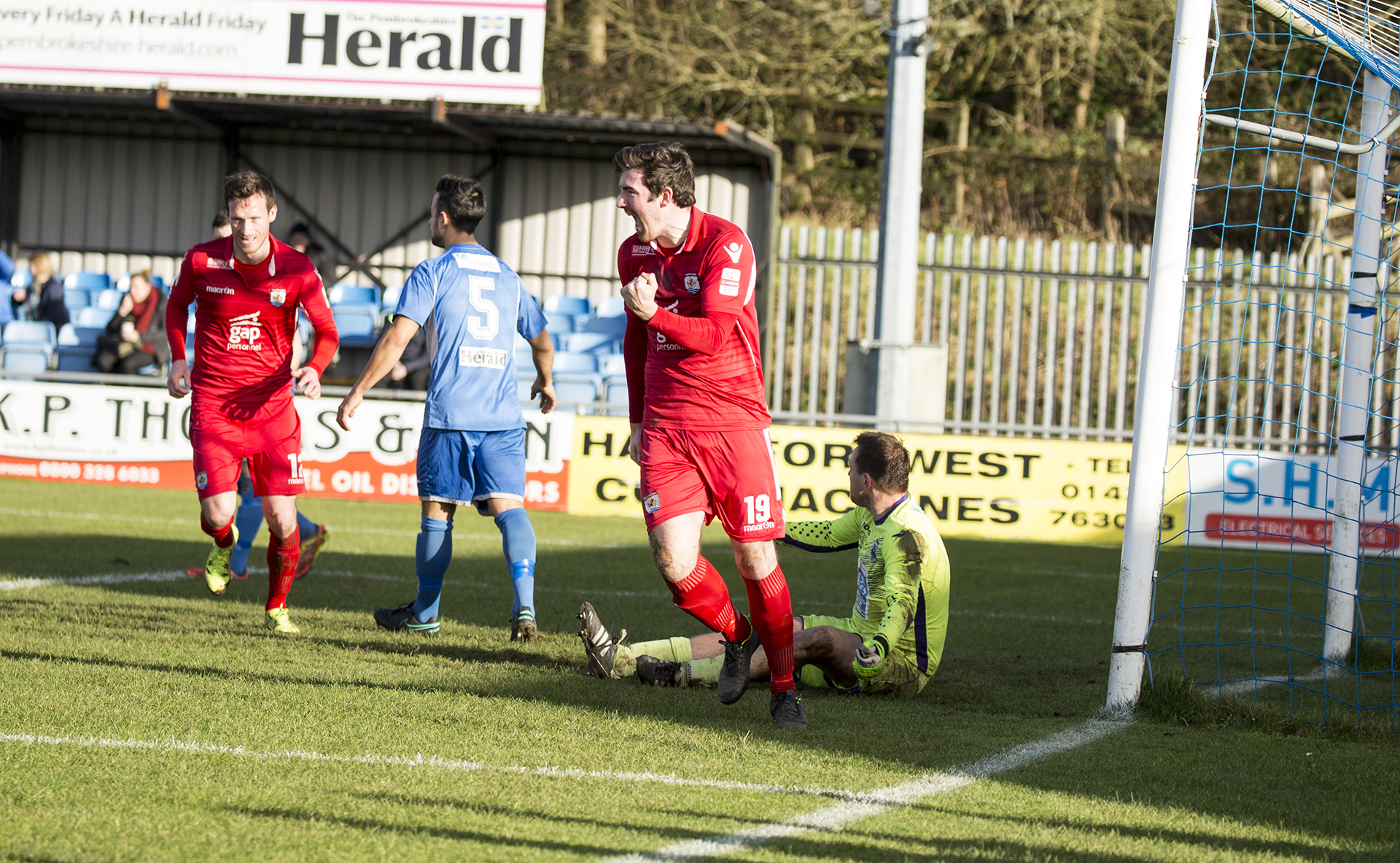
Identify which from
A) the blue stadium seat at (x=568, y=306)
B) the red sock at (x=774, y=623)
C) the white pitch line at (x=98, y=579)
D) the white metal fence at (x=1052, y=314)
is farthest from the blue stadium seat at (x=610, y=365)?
the red sock at (x=774, y=623)

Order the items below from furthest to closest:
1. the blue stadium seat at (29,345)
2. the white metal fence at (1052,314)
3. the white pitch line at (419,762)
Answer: the white metal fence at (1052,314)
the blue stadium seat at (29,345)
the white pitch line at (419,762)

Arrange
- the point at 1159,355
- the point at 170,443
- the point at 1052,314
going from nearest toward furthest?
the point at 1159,355 → the point at 170,443 → the point at 1052,314

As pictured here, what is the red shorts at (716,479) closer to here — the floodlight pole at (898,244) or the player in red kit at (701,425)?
the player in red kit at (701,425)

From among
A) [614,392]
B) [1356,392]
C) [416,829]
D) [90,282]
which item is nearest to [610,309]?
[614,392]

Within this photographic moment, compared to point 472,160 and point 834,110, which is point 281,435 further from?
point 834,110

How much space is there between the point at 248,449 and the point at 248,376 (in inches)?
13.2

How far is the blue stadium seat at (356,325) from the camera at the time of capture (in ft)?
57.9

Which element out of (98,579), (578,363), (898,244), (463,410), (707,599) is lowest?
(98,579)

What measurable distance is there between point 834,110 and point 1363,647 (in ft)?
62.6

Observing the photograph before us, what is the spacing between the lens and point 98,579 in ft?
24.4

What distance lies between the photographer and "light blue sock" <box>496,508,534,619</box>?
610 centimetres

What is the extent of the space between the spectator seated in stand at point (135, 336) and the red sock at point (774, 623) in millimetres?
12995

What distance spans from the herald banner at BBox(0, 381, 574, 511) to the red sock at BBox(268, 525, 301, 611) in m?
6.81

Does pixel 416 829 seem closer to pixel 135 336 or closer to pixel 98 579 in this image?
pixel 98 579
